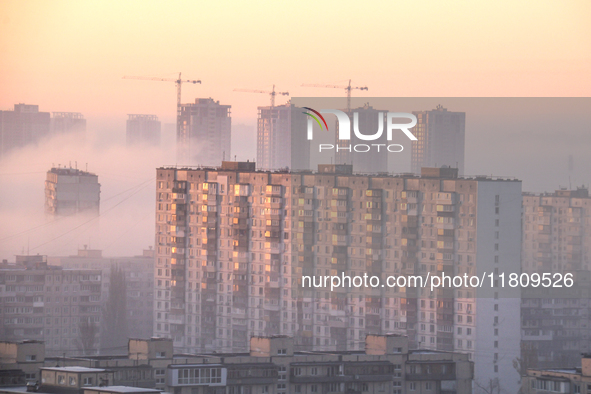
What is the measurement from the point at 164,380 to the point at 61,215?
2630cm

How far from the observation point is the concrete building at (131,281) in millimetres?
33719

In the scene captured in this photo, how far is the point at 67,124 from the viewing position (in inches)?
1978

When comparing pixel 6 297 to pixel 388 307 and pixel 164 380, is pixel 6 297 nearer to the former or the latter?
pixel 388 307

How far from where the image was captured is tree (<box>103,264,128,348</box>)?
31.9m

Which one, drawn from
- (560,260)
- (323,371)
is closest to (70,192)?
(560,260)

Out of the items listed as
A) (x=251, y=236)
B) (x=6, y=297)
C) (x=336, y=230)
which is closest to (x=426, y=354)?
(x=336, y=230)

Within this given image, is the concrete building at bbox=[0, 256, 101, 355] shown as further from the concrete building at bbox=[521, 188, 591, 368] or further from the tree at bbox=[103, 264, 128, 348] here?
the concrete building at bbox=[521, 188, 591, 368]

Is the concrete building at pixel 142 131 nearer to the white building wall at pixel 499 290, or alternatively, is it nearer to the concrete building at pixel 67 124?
the concrete building at pixel 67 124

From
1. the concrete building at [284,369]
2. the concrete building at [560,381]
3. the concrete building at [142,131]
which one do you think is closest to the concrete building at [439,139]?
the concrete building at [284,369]

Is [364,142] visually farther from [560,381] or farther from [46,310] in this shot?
[560,381]

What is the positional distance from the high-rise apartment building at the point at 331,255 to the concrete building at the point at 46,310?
2622 millimetres

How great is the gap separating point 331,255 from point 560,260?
6.22 metres

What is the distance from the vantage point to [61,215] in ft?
138

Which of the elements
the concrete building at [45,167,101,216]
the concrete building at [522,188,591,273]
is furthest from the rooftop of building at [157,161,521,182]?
the concrete building at [45,167,101,216]
